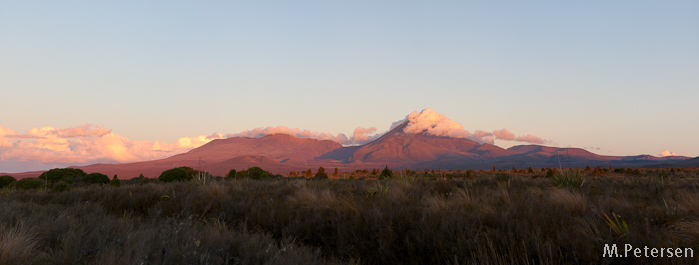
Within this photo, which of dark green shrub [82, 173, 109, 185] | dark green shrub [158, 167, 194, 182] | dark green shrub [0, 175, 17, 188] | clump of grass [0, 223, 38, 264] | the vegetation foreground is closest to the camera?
clump of grass [0, 223, 38, 264]

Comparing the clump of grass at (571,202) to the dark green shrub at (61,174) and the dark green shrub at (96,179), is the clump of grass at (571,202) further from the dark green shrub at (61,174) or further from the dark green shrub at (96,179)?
the dark green shrub at (61,174)

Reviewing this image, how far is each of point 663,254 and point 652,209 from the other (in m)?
2.52

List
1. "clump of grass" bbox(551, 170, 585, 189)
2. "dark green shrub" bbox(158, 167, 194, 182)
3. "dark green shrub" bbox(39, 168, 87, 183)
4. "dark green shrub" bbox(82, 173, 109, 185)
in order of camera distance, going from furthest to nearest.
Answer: "dark green shrub" bbox(39, 168, 87, 183) < "dark green shrub" bbox(82, 173, 109, 185) < "dark green shrub" bbox(158, 167, 194, 182) < "clump of grass" bbox(551, 170, 585, 189)

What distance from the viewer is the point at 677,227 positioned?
14.0 ft

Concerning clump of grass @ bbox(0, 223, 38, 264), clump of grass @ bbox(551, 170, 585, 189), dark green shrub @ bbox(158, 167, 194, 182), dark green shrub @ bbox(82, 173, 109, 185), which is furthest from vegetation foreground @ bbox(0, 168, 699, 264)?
dark green shrub @ bbox(82, 173, 109, 185)

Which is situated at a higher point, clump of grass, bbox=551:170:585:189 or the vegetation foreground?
clump of grass, bbox=551:170:585:189

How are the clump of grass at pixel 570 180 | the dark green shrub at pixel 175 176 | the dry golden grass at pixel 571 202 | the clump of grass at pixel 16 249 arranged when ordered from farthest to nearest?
1. the dark green shrub at pixel 175 176
2. the clump of grass at pixel 570 180
3. the dry golden grass at pixel 571 202
4. the clump of grass at pixel 16 249

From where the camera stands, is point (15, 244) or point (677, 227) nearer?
point (15, 244)

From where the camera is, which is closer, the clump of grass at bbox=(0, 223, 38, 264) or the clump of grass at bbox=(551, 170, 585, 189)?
the clump of grass at bbox=(0, 223, 38, 264)

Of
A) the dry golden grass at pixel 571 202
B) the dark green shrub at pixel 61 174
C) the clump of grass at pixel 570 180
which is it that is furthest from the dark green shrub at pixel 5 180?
the clump of grass at pixel 570 180

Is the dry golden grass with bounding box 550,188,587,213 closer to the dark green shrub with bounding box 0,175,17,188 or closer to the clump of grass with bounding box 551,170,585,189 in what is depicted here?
the clump of grass with bounding box 551,170,585,189

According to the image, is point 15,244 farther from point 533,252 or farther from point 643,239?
point 643,239

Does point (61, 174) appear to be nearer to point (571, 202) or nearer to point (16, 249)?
point (16, 249)

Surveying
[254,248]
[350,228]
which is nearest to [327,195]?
[350,228]
